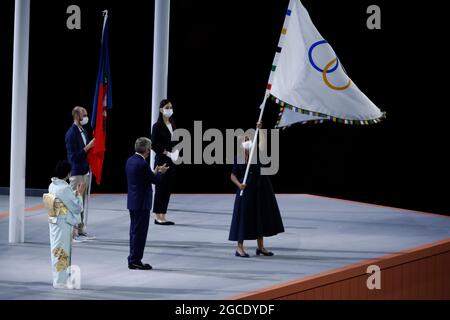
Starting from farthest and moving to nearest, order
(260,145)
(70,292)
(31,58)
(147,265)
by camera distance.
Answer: (31,58)
(260,145)
(147,265)
(70,292)

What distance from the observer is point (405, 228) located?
9.11 metres

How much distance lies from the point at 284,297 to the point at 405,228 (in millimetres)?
3252

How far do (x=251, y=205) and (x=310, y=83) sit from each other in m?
1.11

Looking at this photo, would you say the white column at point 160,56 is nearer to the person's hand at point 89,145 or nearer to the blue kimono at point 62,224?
the person's hand at point 89,145

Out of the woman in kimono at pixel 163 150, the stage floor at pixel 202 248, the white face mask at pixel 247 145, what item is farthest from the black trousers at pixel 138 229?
the woman in kimono at pixel 163 150

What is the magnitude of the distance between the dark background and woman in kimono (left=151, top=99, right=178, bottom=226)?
9.33 ft

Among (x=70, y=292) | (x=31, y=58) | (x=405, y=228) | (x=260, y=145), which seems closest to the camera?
(x=70, y=292)

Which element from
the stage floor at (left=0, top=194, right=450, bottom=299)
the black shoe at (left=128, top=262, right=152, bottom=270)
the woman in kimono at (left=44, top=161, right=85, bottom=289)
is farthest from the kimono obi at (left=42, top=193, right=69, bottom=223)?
the black shoe at (left=128, top=262, right=152, bottom=270)

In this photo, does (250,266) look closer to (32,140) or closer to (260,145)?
(260,145)

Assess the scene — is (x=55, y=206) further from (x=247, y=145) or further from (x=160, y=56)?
(x=160, y=56)

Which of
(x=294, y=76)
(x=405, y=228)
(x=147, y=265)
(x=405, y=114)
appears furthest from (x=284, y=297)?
(x=405, y=114)

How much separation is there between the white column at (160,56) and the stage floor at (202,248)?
1254mm

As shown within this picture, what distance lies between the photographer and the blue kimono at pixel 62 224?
6242 millimetres

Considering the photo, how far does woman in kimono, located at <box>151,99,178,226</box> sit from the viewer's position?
8766 mm
